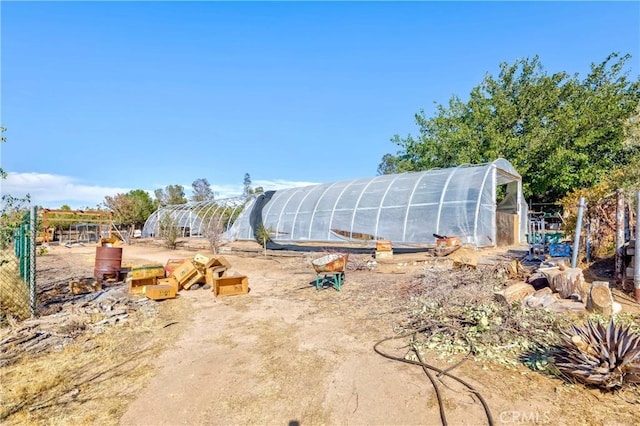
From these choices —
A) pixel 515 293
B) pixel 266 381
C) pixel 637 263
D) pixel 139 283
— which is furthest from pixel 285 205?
pixel 266 381

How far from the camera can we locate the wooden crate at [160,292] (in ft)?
23.3

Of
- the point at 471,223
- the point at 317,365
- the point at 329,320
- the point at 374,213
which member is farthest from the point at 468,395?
the point at 374,213

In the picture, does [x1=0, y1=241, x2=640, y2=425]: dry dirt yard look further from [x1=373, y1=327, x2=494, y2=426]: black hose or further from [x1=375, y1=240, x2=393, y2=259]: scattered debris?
[x1=375, y1=240, x2=393, y2=259]: scattered debris

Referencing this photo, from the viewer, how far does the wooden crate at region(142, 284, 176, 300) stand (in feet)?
23.3

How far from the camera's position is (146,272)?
312 inches

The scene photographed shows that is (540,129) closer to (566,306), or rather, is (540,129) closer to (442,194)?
(442,194)

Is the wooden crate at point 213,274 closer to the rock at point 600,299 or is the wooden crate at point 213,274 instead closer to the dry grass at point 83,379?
the dry grass at point 83,379

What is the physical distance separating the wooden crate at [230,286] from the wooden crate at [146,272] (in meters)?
1.70

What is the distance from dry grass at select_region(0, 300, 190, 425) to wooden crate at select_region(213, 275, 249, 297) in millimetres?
2305

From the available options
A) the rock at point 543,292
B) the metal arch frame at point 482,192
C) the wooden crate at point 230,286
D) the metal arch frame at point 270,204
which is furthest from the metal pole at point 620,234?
the metal arch frame at point 270,204

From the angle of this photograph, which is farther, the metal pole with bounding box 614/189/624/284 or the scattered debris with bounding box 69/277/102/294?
the scattered debris with bounding box 69/277/102/294

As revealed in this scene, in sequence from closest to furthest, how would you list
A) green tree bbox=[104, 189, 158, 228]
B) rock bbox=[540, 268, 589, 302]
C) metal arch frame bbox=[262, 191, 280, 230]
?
1. rock bbox=[540, 268, 589, 302]
2. metal arch frame bbox=[262, 191, 280, 230]
3. green tree bbox=[104, 189, 158, 228]

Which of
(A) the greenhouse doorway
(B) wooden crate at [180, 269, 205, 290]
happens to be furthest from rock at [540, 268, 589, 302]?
(A) the greenhouse doorway

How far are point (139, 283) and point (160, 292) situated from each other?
1.05m
